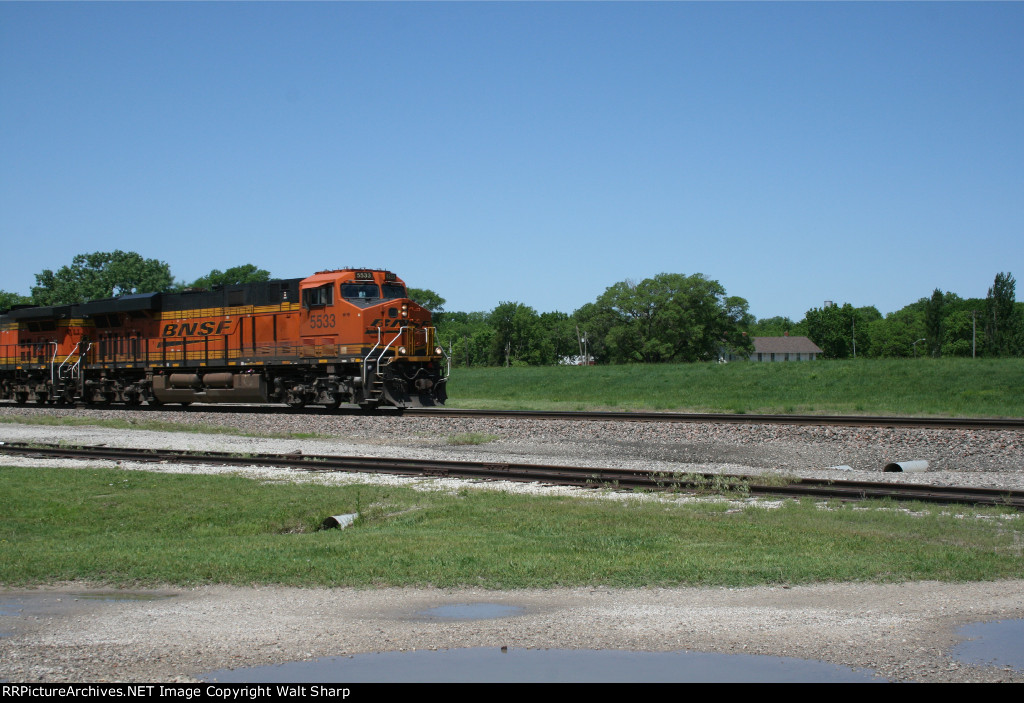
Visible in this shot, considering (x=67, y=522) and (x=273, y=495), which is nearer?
(x=67, y=522)

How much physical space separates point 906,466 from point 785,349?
13479cm

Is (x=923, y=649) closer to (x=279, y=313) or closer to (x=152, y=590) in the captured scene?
(x=152, y=590)

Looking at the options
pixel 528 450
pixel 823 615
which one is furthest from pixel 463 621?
pixel 528 450

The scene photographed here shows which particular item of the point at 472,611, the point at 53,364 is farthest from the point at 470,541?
the point at 53,364

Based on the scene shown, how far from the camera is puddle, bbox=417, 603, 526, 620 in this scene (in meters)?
6.37

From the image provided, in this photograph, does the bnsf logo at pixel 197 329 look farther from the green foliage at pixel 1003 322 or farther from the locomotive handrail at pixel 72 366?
the green foliage at pixel 1003 322

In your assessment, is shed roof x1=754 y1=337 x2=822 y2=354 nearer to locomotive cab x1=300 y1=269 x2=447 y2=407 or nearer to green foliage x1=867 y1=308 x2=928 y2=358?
green foliage x1=867 y1=308 x2=928 y2=358

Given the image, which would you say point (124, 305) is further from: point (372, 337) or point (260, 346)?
point (372, 337)

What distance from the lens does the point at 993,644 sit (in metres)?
5.62

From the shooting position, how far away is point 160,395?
105ft

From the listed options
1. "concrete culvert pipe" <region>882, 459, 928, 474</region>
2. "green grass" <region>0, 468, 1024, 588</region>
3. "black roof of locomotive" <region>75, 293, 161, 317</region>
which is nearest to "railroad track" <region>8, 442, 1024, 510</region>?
"green grass" <region>0, 468, 1024, 588</region>

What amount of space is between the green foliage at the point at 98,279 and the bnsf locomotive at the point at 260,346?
64228mm

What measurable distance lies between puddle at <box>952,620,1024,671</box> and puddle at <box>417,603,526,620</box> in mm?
2945

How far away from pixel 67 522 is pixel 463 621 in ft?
22.4
